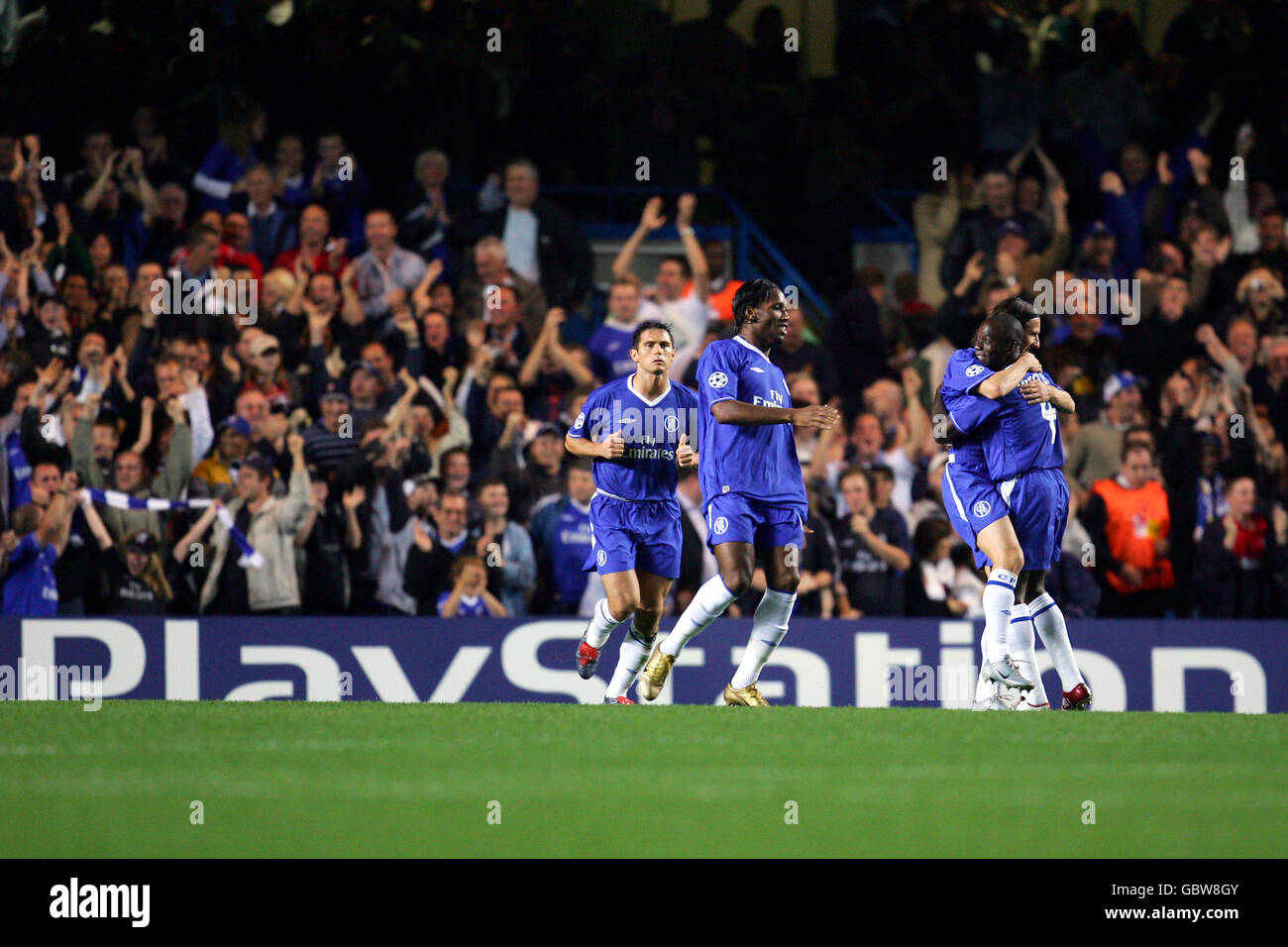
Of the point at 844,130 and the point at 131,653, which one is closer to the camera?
the point at 131,653

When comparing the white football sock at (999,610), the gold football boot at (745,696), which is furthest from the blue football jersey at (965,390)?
the gold football boot at (745,696)

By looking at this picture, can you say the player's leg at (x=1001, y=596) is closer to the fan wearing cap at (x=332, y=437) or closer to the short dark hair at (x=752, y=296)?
the short dark hair at (x=752, y=296)

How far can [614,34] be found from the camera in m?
19.2

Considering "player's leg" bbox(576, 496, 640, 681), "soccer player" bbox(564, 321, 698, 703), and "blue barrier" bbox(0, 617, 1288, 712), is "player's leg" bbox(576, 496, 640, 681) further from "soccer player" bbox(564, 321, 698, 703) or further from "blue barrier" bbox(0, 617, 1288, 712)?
"blue barrier" bbox(0, 617, 1288, 712)

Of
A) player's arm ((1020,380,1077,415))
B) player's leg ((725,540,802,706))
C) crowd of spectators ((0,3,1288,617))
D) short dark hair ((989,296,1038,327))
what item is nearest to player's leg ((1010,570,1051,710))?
player's arm ((1020,380,1077,415))

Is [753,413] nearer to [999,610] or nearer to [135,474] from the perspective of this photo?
[999,610]

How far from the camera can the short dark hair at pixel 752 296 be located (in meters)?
10.6

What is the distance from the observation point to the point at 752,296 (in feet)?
35.0

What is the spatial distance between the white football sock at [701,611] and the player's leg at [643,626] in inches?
11.5

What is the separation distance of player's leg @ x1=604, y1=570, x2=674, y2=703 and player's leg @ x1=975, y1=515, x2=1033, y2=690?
1.90 m

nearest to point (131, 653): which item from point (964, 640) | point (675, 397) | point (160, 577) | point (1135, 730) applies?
point (160, 577)

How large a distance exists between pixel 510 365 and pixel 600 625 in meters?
4.86

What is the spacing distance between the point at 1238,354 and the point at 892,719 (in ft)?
24.5

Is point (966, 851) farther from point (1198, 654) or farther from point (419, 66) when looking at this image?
point (419, 66)
